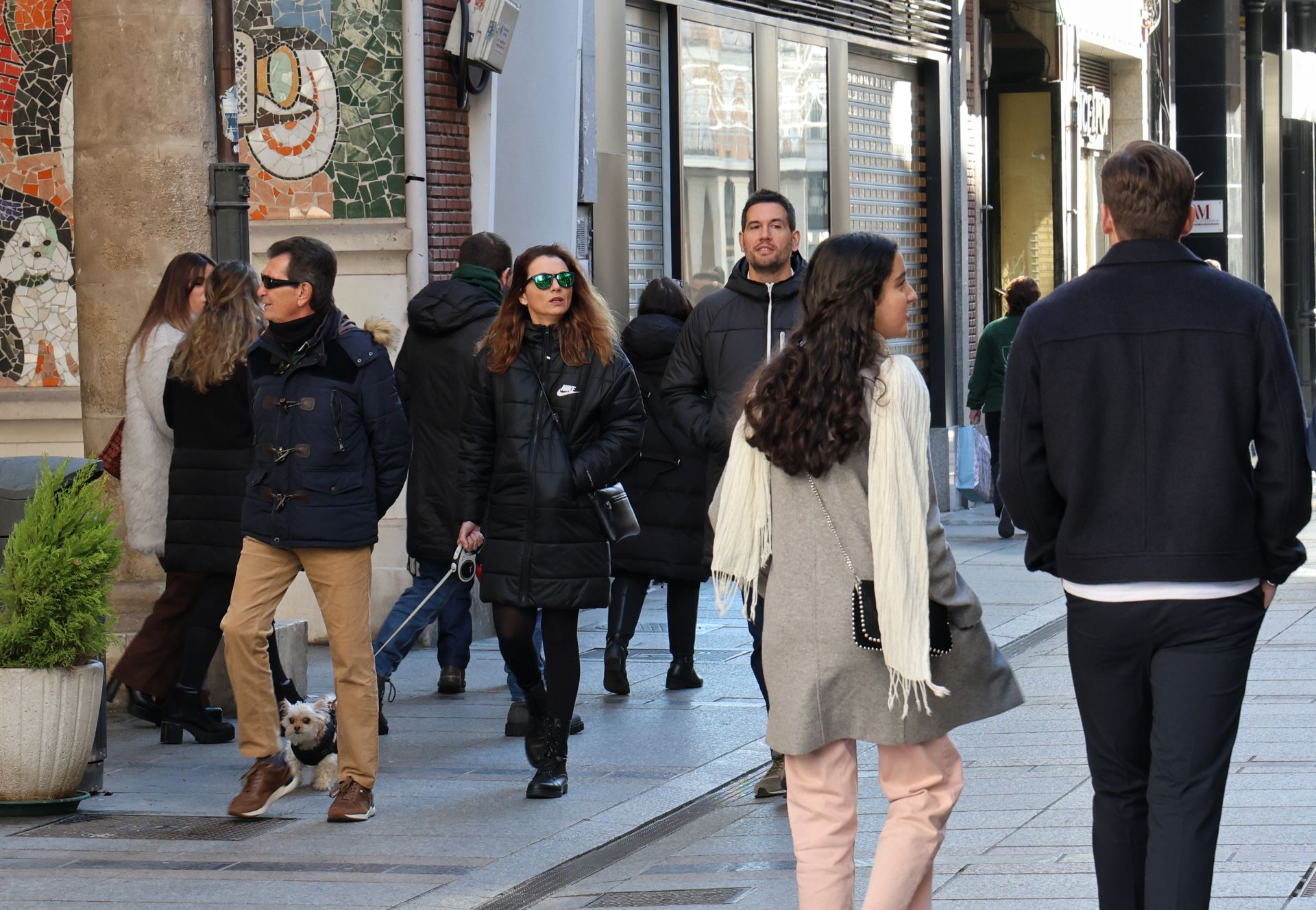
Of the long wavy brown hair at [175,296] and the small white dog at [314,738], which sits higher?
the long wavy brown hair at [175,296]

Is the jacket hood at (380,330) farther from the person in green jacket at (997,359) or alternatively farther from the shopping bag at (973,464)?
the shopping bag at (973,464)

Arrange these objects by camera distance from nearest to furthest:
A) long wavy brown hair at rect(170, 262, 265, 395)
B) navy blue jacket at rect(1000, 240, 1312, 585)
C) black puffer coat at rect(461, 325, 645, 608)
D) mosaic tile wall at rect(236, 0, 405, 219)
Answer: navy blue jacket at rect(1000, 240, 1312, 585)
black puffer coat at rect(461, 325, 645, 608)
long wavy brown hair at rect(170, 262, 265, 395)
mosaic tile wall at rect(236, 0, 405, 219)

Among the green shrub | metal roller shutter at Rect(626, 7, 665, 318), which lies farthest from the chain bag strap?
metal roller shutter at Rect(626, 7, 665, 318)

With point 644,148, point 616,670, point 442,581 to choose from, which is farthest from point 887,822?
point 644,148

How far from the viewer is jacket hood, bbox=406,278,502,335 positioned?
8750mm

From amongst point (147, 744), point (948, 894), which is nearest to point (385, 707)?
point (147, 744)

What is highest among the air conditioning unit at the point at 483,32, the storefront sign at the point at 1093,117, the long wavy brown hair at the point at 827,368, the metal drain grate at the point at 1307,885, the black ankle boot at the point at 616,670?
the storefront sign at the point at 1093,117

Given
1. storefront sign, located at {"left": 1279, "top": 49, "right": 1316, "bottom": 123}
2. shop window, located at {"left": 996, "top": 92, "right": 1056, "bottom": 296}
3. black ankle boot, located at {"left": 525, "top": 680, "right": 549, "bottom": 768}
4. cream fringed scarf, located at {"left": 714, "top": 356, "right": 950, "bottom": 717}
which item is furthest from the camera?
storefront sign, located at {"left": 1279, "top": 49, "right": 1316, "bottom": 123}

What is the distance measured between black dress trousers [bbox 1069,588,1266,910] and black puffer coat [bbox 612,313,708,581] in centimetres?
488

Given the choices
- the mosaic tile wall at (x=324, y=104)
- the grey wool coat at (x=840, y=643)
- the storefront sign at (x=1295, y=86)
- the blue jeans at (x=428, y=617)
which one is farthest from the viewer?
the storefront sign at (x=1295, y=86)

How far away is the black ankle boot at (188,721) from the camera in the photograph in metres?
8.21

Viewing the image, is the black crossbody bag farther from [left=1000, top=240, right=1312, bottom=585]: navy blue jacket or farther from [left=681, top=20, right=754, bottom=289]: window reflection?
[left=681, top=20, right=754, bottom=289]: window reflection

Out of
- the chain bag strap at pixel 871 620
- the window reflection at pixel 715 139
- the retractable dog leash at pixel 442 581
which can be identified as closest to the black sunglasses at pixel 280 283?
the retractable dog leash at pixel 442 581

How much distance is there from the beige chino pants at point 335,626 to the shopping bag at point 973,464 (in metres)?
12.1
